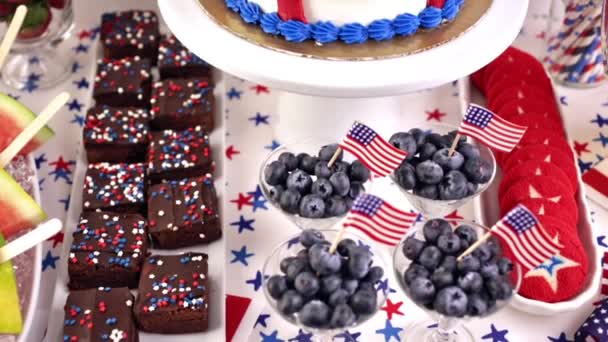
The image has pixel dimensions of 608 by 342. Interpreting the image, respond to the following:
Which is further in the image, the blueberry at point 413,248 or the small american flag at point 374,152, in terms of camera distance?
the small american flag at point 374,152

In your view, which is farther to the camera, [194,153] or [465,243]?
[194,153]

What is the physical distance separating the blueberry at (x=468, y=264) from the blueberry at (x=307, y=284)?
0.24m

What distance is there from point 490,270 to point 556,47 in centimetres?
109

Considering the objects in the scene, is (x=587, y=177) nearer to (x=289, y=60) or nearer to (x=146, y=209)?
(x=289, y=60)

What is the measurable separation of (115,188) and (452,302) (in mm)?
852

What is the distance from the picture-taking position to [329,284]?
1.15m

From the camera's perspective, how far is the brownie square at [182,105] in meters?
1.81

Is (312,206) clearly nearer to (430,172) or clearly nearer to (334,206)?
(334,206)

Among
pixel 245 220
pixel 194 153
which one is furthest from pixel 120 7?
pixel 245 220

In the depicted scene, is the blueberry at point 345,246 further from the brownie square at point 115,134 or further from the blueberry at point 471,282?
the brownie square at point 115,134

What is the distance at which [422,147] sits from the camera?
1417 millimetres

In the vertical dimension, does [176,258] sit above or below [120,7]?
below

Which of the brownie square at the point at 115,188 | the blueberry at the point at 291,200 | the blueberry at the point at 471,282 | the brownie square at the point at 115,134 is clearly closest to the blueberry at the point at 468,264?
the blueberry at the point at 471,282

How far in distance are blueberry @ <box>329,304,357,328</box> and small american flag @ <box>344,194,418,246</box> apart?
131mm
